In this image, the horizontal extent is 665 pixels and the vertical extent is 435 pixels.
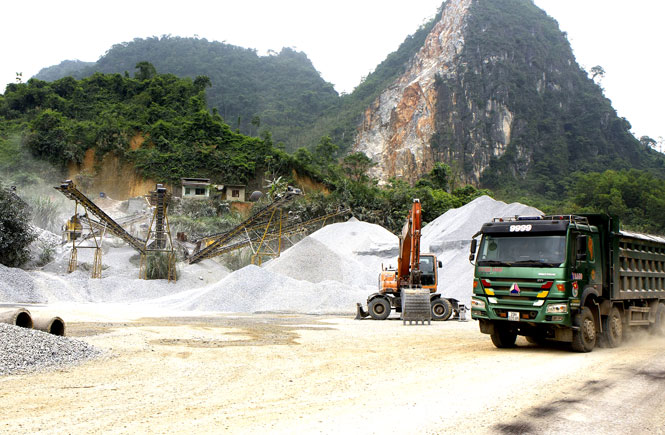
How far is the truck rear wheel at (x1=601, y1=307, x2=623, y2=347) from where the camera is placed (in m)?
12.5

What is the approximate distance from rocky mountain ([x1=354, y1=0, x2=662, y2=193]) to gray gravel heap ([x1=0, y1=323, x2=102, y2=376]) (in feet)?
323

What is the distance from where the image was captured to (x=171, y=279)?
1305 inches

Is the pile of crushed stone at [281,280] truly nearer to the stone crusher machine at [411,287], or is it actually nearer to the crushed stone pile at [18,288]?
the crushed stone pile at [18,288]

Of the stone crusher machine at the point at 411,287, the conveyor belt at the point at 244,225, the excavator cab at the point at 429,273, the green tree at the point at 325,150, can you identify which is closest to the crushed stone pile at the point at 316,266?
the conveyor belt at the point at 244,225

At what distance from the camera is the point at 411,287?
18.8 metres

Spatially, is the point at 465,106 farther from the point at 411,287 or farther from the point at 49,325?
the point at 49,325

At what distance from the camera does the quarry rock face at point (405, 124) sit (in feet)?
356

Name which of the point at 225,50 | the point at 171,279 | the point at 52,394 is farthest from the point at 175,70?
the point at 52,394

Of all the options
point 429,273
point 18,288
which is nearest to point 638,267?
point 429,273

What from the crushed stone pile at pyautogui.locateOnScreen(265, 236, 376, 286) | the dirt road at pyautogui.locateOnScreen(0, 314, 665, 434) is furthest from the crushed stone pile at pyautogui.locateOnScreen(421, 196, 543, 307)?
the dirt road at pyautogui.locateOnScreen(0, 314, 665, 434)

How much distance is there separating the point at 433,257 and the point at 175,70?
430ft

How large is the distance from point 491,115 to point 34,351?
118833mm

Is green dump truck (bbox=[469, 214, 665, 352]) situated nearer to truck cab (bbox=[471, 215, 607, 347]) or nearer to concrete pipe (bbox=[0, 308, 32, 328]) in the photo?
truck cab (bbox=[471, 215, 607, 347])

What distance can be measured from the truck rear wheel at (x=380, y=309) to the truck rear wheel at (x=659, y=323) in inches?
346
